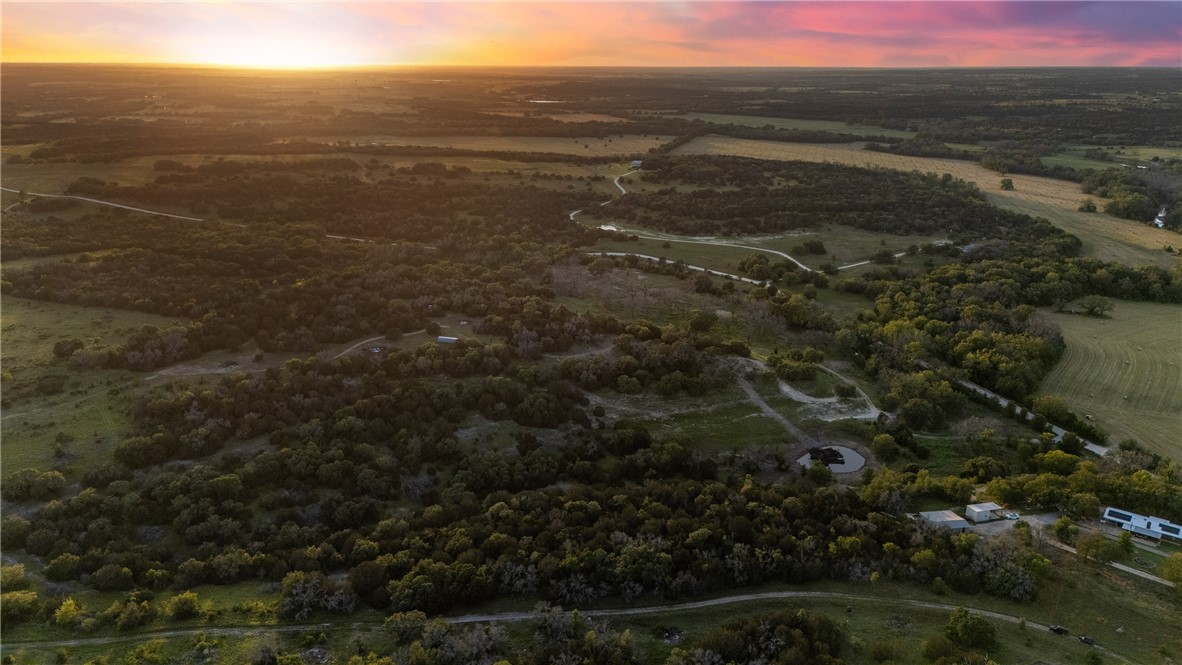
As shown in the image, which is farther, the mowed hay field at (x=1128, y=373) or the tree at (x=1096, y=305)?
the tree at (x=1096, y=305)

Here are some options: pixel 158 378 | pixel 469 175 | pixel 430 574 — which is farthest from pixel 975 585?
pixel 469 175

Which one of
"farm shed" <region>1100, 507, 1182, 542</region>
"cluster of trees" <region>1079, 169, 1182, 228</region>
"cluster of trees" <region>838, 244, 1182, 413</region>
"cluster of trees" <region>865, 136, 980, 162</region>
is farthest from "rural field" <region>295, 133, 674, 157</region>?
"farm shed" <region>1100, 507, 1182, 542</region>

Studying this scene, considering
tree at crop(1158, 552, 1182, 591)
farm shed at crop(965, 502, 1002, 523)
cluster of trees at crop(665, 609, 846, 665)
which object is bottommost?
cluster of trees at crop(665, 609, 846, 665)

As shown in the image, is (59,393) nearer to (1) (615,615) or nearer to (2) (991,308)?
(1) (615,615)

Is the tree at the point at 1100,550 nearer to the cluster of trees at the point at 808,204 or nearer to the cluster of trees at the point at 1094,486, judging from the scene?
the cluster of trees at the point at 1094,486

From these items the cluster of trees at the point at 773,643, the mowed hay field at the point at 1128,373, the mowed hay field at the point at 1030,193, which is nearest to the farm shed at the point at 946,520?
the cluster of trees at the point at 773,643

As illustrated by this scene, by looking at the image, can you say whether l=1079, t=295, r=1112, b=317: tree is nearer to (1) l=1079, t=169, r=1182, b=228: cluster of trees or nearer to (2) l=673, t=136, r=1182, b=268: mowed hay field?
(2) l=673, t=136, r=1182, b=268: mowed hay field
